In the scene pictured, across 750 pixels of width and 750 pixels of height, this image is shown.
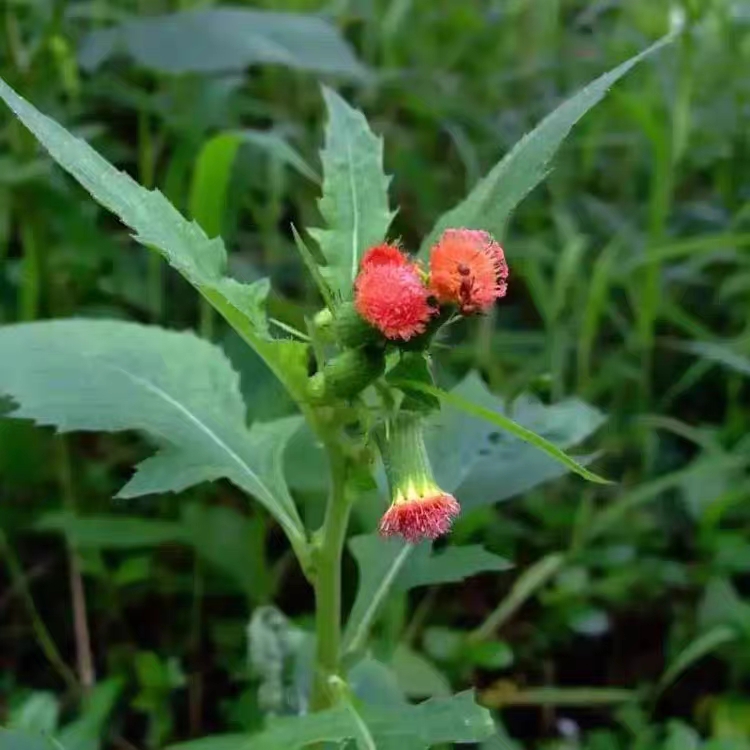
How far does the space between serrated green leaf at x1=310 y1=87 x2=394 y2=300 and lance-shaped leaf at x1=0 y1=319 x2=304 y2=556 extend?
18 centimetres

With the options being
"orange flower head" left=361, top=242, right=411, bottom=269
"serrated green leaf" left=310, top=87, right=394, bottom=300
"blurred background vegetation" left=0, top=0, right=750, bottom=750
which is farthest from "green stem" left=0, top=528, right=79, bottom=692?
"orange flower head" left=361, top=242, right=411, bottom=269

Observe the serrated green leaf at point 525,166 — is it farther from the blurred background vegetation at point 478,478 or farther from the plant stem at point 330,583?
the blurred background vegetation at point 478,478

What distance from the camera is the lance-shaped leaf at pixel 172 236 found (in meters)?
0.80

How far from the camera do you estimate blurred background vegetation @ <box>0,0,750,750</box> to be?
151 cm

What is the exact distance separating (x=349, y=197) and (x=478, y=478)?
329mm

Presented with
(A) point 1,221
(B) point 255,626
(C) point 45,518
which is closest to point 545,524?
(B) point 255,626

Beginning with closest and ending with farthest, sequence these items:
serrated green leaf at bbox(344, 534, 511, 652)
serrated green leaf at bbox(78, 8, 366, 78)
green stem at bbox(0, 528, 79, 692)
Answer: serrated green leaf at bbox(344, 534, 511, 652)
green stem at bbox(0, 528, 79, 692)
serrated green leaf at bbox(78, 8, 366, 78)

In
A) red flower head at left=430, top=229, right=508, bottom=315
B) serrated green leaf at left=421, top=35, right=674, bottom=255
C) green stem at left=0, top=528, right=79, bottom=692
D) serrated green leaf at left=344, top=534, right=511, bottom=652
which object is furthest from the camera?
green stem at left=0, top=528, right=79, bottom=692

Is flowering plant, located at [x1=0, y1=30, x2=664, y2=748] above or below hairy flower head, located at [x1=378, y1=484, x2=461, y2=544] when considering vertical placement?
Answer: above

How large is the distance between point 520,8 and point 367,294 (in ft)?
6.18

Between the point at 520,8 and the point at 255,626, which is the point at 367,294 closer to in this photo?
the point at 255,626

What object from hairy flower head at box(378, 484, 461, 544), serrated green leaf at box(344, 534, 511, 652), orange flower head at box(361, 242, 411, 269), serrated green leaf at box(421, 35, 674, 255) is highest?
serrated green leaf at box(421, 35, 674, 255)

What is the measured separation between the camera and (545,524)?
5.57 ft

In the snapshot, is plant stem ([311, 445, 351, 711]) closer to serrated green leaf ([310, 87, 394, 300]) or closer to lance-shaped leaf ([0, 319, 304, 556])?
lance-shaped leaf ([0, 319, 304, 556])
